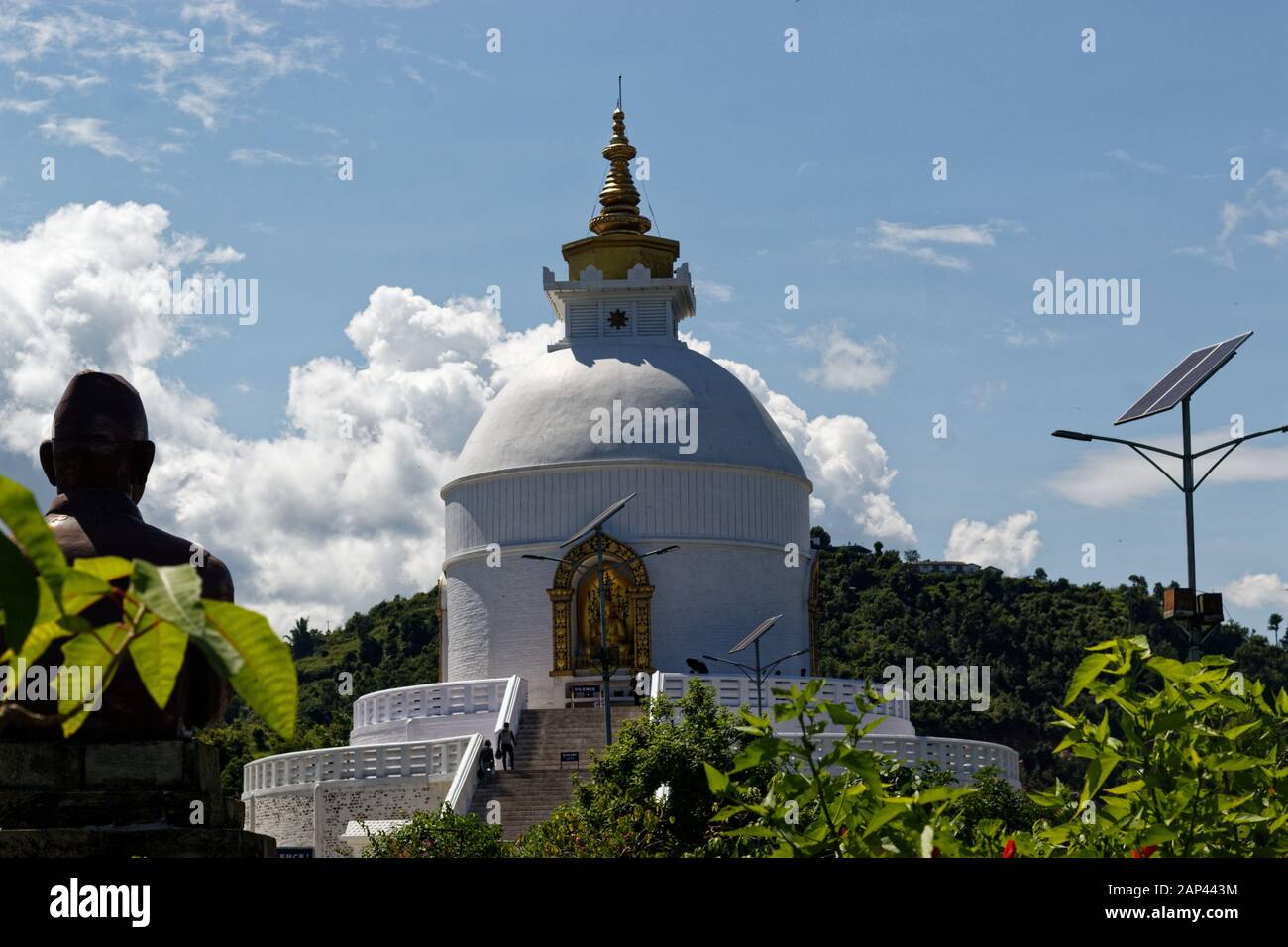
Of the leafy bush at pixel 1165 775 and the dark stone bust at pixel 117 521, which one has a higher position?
the dark stone bust at pixel 117 521

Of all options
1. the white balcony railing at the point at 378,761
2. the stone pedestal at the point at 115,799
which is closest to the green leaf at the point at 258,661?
the stone pedestal at the point at 115,799

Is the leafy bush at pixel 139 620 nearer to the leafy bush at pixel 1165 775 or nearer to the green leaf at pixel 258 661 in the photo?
the green leaf at pixel 258 661

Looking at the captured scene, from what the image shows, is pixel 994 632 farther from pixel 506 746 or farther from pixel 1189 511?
pixel 1189 511

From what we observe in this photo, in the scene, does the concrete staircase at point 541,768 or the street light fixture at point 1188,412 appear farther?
the concrete staircase at point 541,768

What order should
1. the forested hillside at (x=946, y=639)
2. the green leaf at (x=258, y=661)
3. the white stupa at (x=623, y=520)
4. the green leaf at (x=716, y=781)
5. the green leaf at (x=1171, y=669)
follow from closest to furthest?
the green leaf at (x=258, y=661) → the green leaf at (x=716, y=781) → the green leaf at (x=1171, y=669) → the white stupa at (x=623, y=520) → the forested hillside at (x=946, y=639)

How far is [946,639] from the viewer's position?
258 feet

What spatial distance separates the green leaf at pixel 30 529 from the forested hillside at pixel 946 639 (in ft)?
208

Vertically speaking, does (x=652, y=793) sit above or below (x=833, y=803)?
below

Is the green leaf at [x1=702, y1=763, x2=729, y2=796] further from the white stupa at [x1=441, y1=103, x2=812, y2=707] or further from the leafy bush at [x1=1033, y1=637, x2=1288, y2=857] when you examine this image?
the white stupa at [x1=441, y1=103, x2=812, y2=707]

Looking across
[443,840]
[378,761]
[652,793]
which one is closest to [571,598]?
[378,761]

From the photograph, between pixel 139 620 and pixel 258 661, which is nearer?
pixel 258 661

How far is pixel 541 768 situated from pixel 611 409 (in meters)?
12.3

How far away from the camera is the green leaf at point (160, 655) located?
308 cm
